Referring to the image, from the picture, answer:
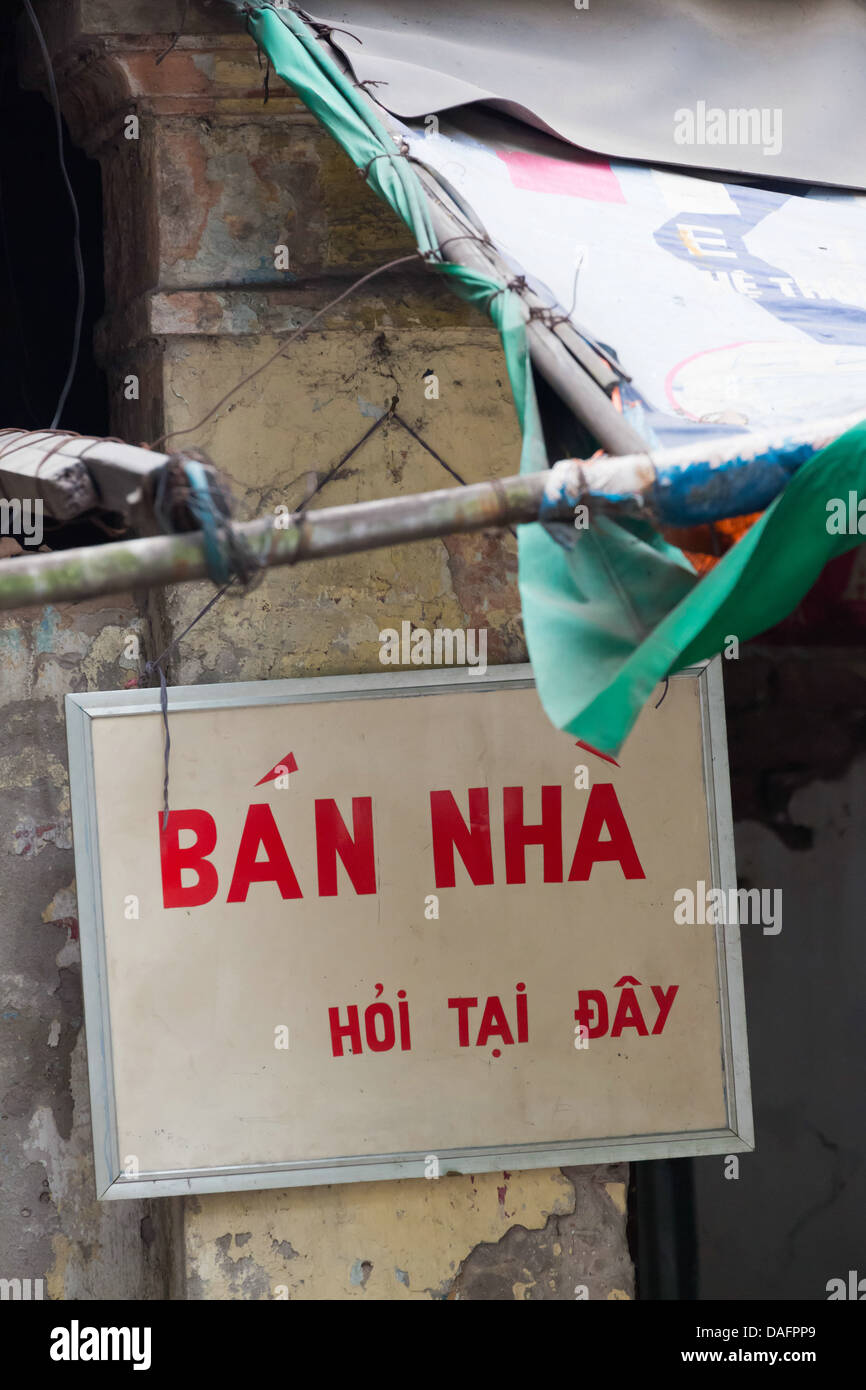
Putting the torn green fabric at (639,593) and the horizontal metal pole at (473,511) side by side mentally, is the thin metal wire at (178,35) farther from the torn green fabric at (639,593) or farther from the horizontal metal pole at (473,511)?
the horizontal metal pole at (473,511)

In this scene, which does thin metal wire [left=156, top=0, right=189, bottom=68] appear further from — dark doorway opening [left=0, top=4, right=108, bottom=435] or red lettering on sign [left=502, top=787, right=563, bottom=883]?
red lettering on sign [left=502, top=787, right=563, bottom=883]

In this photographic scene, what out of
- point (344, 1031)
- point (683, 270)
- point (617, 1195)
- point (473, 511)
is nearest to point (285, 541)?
point (473, 511)

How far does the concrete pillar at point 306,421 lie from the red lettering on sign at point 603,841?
402 mm

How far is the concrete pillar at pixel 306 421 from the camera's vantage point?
279 centimetres

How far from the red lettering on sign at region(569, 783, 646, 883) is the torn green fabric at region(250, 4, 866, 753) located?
3.38 ft

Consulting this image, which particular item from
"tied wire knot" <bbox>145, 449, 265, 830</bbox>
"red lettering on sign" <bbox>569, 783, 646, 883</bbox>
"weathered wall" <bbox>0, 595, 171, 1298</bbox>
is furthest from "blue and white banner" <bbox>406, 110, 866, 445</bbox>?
"weathered wall" <bbox>0, 595, 171, 1298</bbox>

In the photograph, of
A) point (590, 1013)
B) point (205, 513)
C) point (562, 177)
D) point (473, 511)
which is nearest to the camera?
point (205, 513)

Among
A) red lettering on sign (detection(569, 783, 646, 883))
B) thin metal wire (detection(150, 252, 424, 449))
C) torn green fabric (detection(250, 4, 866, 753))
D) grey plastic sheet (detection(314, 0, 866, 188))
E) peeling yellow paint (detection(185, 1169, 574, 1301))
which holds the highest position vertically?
grey plastic sheet (detection(314, 0, 866, 188))

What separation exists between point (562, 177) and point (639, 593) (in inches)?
44.8

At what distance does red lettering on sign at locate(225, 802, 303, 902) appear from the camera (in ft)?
9.00

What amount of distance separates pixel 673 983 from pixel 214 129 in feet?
7.40

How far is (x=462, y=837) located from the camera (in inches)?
111

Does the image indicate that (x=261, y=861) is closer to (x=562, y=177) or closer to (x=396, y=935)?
(x=396, y=935)

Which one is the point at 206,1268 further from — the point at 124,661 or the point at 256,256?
the point at 256,256
